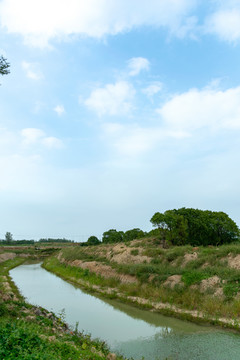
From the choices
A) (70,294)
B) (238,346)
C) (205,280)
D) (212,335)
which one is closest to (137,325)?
(212,335)

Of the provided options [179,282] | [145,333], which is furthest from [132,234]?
[145,333]

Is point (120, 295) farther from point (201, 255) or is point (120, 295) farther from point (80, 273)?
point (80, 273)

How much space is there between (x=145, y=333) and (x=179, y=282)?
8094 mm

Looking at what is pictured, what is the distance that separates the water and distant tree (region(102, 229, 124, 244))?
66687mm

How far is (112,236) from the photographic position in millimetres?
91875

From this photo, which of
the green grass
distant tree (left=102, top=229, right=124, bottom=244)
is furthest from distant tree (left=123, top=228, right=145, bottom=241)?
the green grass

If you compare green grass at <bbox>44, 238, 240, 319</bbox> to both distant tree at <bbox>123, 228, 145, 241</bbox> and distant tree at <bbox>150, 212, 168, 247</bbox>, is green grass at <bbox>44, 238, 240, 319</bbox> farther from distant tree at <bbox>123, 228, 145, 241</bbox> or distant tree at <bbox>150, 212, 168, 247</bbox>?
distant tree at <bbox>123, 228, 145, 241</bbox>

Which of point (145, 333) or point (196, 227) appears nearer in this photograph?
point (145, 333)

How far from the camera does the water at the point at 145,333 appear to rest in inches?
466

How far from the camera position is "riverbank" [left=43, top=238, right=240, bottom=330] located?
17.3m

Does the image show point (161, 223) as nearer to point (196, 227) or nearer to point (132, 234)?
point (196, 227)

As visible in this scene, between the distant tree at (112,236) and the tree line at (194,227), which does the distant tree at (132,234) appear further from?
the tree line at (194,227)

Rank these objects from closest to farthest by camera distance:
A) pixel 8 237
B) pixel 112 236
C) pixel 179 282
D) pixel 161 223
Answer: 1. pixel 179 282
2. pixel 161 223
3. pixel 112 236
4. pixel 8 237

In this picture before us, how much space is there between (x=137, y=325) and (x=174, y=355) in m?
5.21
